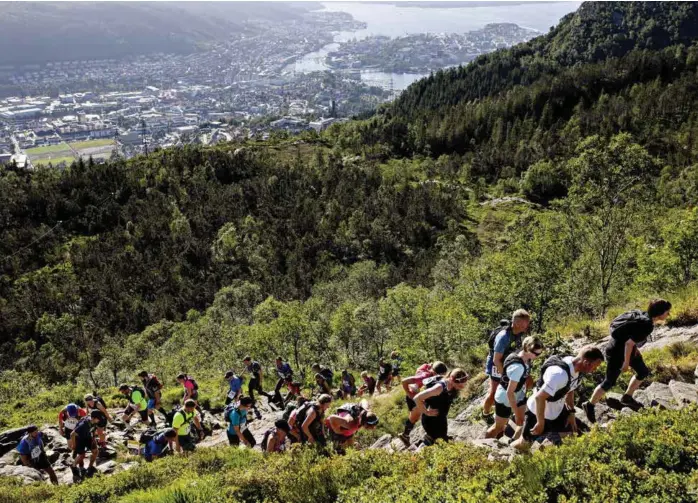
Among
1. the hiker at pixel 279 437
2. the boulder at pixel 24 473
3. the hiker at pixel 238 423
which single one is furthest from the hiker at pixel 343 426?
the boulder at pixel 24 473

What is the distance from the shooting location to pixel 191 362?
1316 inches

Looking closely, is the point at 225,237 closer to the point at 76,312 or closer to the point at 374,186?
the point at 76,312

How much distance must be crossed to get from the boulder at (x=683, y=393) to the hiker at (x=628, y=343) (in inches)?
25.2

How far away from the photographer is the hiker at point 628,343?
8.25 metres

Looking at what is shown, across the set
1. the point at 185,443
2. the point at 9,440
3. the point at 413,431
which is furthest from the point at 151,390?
the point at 413,431

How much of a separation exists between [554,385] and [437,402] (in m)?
2.29

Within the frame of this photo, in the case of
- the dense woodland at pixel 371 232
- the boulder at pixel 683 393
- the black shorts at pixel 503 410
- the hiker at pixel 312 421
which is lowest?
the dense woodland at pixel 371 232

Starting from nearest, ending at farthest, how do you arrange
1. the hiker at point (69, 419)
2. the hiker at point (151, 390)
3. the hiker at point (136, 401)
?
the hiker at point (69, 419), the hiker at point (136, 401), the hiker at point (151, 390)

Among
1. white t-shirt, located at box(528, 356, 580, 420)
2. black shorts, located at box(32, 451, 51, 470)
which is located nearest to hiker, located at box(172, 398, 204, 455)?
black shorts, located at box(32, 451, 51, 470)

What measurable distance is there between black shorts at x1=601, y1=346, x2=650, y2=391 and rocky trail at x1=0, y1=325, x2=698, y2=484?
546 millimetres

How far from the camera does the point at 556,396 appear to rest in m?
7.41

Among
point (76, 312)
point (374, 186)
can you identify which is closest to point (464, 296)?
point (76, 312)

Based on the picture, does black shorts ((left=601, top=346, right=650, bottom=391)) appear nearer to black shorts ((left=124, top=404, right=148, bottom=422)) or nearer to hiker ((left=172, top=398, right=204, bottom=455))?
hiker ((left=172, top=398, right=204, bottom=455))

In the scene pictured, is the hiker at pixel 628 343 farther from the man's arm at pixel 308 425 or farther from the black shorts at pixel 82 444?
the black shorts at pixel 82 444
